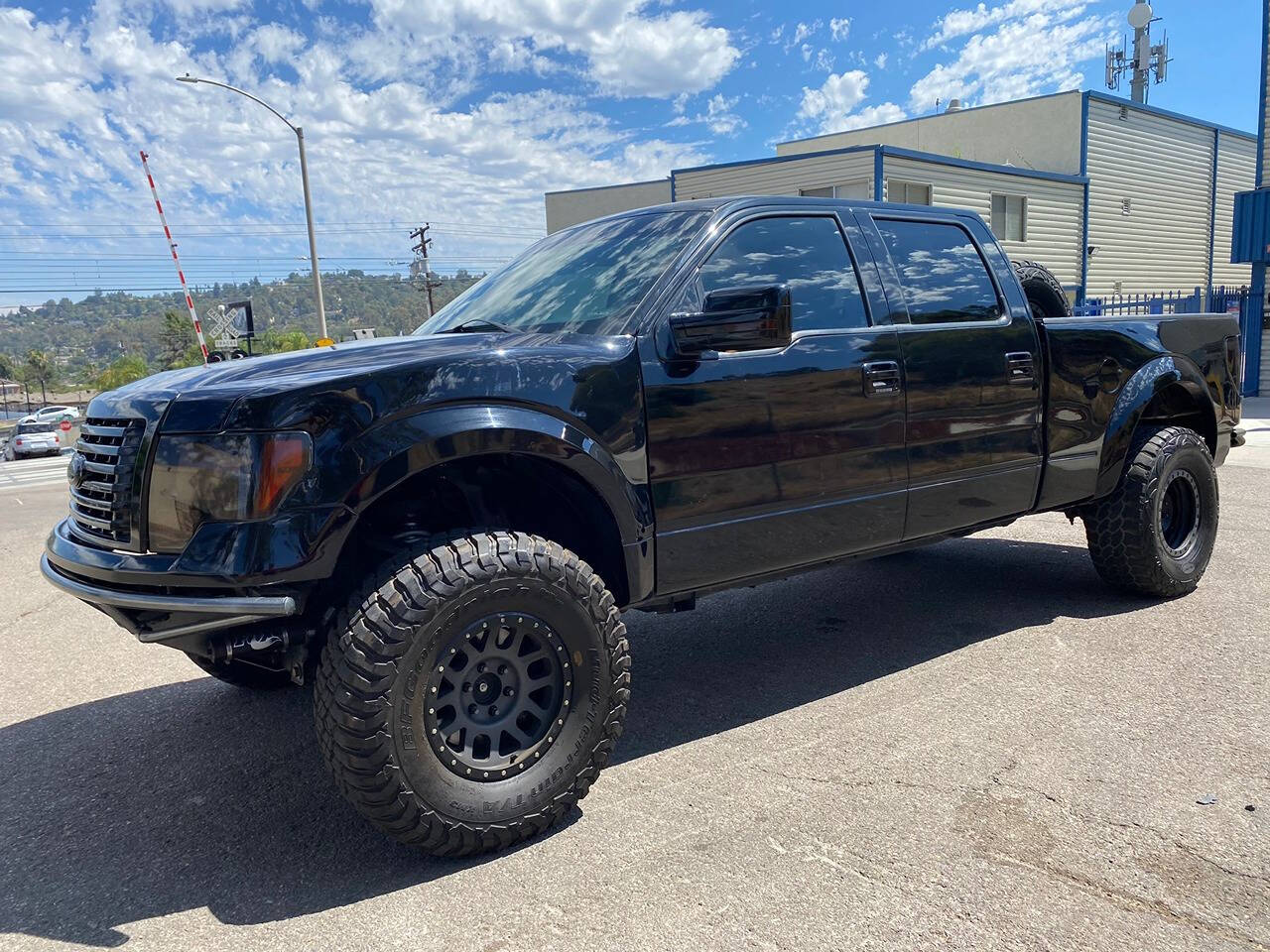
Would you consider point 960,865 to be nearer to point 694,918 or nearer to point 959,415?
point 694,918

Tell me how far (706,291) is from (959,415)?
4.50 feet

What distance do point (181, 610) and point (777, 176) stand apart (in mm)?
20185

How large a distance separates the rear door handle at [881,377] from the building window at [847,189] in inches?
648

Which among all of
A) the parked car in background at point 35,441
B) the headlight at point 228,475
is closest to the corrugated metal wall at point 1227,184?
the headlight at point 228,475

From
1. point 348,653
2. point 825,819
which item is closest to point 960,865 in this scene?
point 825,819

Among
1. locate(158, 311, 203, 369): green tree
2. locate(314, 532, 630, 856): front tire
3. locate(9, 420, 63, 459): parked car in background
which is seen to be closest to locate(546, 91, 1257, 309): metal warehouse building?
locate(314, 532, 630, 856): front tire

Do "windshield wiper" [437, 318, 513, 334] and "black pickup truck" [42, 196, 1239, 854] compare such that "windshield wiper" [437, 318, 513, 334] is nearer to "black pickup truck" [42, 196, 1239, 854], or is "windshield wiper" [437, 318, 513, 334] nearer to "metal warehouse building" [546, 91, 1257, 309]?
"black pickup truck" [42, 196, 1239, 854]

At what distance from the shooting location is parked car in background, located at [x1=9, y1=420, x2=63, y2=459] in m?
31.8

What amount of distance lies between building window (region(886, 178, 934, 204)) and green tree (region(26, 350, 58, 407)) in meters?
135

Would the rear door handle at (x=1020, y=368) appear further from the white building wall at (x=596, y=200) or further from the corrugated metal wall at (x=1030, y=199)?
the white building wall at (x=596, y=200)

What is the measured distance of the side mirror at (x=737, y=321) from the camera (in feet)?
9.93

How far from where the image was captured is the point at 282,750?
3600 mm

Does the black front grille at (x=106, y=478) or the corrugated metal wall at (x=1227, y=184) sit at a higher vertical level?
the corrugated metal wall at (x=1227, y=184)

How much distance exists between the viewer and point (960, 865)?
2637mm
